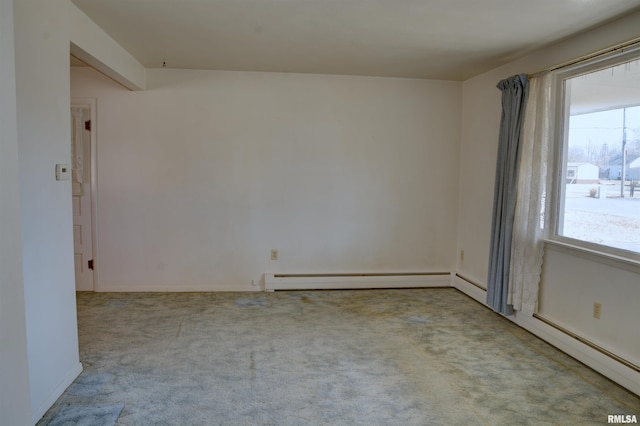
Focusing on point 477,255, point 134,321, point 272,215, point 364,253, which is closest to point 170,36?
point 272,215

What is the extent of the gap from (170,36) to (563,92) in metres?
3.15

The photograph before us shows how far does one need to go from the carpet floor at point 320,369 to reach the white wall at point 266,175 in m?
0.68

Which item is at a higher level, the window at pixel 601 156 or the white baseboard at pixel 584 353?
the window at pixel 601 156

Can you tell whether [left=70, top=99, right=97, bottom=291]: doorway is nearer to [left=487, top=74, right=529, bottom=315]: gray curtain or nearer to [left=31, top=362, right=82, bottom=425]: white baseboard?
[left=31, top=362, right=82, bottom=425]: white baseboard

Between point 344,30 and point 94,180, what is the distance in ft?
10.2

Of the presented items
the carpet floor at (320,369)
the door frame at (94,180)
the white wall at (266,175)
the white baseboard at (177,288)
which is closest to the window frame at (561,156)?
the carpet floor at (320,369)

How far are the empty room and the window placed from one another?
0.02 metres

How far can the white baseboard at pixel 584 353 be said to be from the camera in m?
2.61

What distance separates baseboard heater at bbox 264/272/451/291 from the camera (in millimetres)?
4648

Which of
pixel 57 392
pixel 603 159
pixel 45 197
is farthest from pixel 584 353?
pixel 45 197

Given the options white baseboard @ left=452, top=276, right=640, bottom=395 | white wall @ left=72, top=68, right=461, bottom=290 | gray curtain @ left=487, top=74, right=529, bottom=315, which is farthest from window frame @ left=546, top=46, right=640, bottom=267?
white wall @ left=72, top=68, right=461, bottom=290

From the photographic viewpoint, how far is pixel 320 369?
280cm

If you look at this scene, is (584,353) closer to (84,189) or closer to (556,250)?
(556,250)

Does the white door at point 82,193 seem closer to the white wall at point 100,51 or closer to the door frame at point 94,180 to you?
the door frame at point 94,180
